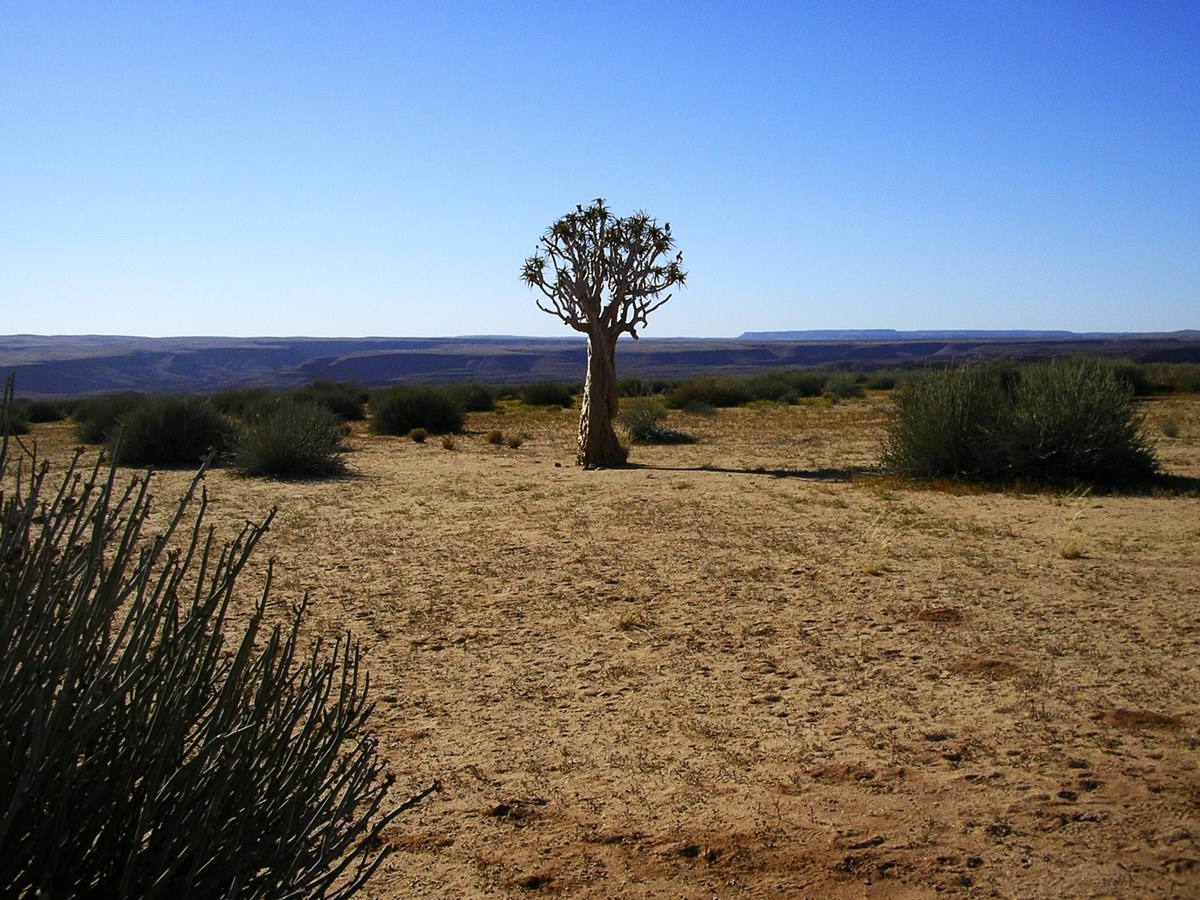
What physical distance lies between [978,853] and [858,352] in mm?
144918

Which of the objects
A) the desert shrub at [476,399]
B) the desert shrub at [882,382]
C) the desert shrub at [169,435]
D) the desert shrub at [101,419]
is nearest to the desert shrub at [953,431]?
the desert shrub at [169,435]

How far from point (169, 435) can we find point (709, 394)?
20.8 metres

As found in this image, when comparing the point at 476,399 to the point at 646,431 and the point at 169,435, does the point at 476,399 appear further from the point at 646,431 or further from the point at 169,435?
the point at 169,435

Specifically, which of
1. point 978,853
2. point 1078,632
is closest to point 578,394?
point 1078,632

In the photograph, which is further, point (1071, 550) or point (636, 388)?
point (636, 388)

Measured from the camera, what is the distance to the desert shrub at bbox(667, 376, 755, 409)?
35438mm

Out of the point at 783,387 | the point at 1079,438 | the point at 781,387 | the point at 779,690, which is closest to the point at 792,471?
the point at 1079,438

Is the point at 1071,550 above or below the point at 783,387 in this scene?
below

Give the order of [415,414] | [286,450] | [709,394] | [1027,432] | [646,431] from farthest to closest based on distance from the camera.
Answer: [709,394] < [415,414] < [646,431] < [286,450] < [1027,432]

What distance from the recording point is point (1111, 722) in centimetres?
546

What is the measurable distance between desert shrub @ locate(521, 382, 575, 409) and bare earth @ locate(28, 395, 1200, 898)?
25.7m

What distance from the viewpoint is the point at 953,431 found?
14914mm

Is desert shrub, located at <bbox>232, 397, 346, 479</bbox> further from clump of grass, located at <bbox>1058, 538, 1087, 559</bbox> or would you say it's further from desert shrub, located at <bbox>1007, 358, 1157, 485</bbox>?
clump of grass, located at <bbox>1058, 538, 1087, 559</bbox>

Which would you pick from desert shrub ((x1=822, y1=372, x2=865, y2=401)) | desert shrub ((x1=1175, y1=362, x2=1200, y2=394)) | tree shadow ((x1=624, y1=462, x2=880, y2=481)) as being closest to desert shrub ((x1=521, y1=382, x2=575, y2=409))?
desert shrub ((x1=822, y1=372, x2=865, y2=401))
